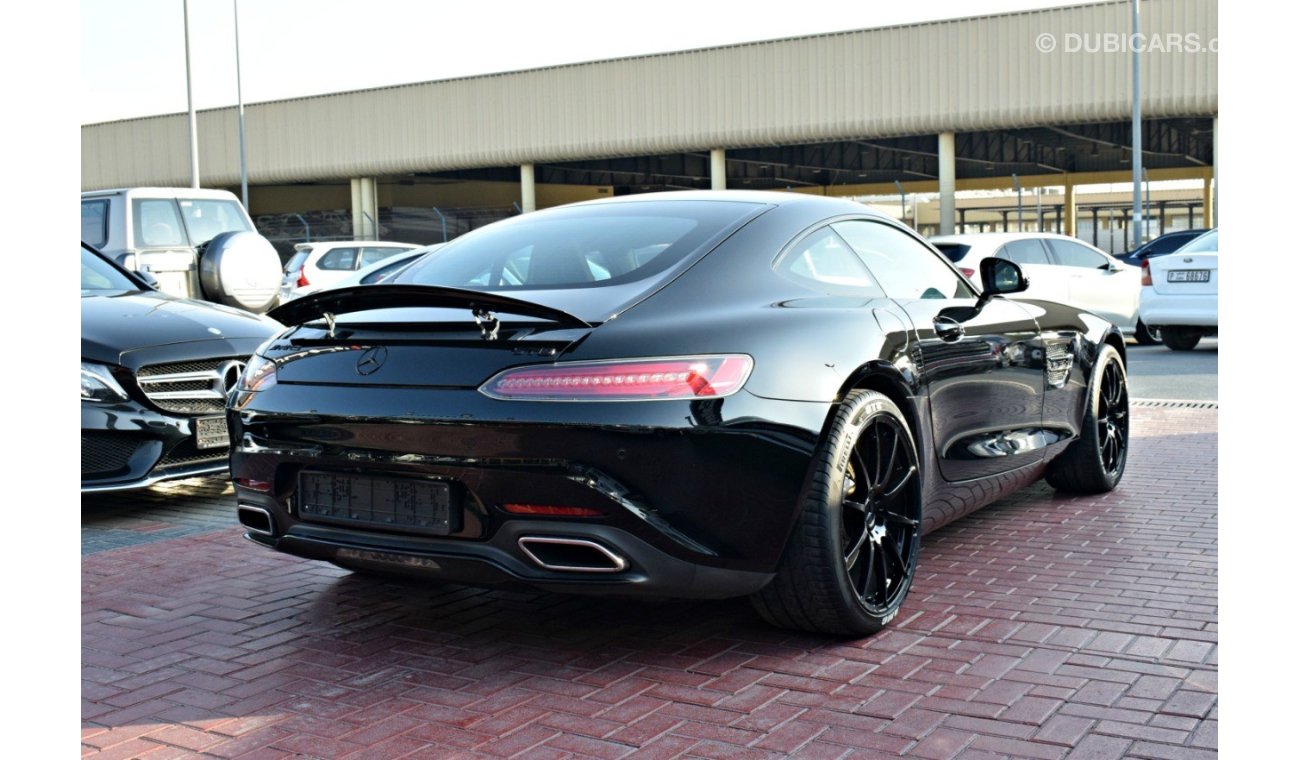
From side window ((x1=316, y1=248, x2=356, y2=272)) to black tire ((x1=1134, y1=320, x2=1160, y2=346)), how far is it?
35.1 feet

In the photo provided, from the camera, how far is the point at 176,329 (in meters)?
6.53

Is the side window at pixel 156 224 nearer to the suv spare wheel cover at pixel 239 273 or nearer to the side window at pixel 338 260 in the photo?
the suv spare wheel cover at pixel 239 273

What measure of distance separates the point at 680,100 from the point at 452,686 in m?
34.3

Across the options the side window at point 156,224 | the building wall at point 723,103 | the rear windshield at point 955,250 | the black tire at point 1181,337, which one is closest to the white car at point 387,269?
the side window at point 156,224

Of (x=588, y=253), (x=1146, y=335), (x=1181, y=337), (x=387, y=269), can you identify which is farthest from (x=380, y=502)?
(x=1146, y=335)

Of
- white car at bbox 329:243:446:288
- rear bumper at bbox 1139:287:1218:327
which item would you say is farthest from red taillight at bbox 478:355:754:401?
rear bumper at bbox 1139:287:1218:327

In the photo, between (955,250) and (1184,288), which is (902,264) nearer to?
(955,250)

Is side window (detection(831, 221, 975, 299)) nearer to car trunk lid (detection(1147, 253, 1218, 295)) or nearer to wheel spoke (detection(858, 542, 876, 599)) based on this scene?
wheel spoke (detection(858, 542, 876, 599))

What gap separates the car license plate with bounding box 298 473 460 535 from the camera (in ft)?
12.0

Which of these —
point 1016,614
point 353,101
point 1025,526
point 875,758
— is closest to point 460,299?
point 875,758

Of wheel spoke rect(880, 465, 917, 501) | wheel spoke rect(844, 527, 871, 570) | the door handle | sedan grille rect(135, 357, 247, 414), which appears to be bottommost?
wheel spoke rect(844, 527, 871, 570)

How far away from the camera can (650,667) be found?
149 inches

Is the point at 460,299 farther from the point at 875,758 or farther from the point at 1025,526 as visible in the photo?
the point at 1025,526
